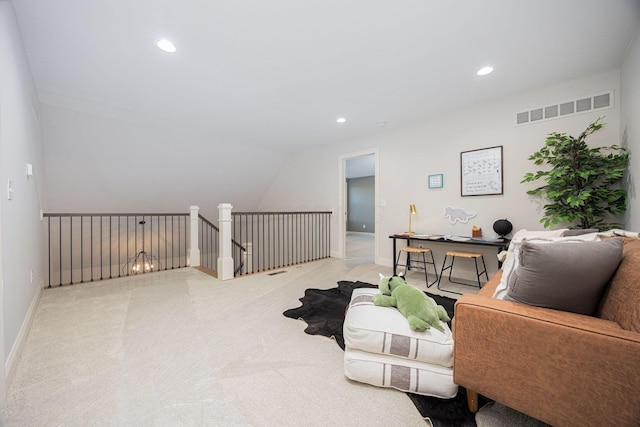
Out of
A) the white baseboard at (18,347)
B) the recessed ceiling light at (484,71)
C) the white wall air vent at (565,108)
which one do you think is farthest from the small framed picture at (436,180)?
the white baseboard at (18,347)

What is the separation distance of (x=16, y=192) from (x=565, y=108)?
5374mm

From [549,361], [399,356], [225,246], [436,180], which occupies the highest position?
[436,180]

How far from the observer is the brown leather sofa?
2.91ft

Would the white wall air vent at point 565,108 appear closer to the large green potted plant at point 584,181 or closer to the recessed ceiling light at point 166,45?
the large green potted plant at point 584,181

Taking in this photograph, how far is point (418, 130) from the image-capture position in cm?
406

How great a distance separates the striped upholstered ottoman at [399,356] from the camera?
54.6 inches

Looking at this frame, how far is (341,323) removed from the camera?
7.39ft

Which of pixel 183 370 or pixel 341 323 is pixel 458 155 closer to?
pixel 341 323

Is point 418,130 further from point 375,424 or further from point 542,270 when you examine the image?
point 375,424

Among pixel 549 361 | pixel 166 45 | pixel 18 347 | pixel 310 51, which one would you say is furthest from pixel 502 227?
pixel 18 347

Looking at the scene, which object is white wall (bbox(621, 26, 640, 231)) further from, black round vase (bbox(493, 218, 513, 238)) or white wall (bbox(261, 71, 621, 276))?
black round vase (bbox(493, 218, 513, 238))

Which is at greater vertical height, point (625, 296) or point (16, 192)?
point (16, 192)

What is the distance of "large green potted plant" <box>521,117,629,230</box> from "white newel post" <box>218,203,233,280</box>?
153 inches

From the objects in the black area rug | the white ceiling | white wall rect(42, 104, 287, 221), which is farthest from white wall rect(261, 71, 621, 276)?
white wall rect(42, 104, 287, 221)
